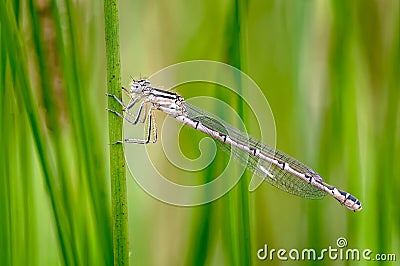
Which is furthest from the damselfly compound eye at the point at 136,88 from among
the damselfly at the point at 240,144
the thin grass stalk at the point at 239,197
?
the thin grass stalk at the point at 239,197

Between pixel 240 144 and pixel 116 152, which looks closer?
pixel 116 152

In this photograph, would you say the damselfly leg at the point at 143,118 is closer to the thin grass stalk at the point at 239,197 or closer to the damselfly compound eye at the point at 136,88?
the damselfly compound eye at the point at 136,88

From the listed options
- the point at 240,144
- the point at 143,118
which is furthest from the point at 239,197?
the point at 143,118

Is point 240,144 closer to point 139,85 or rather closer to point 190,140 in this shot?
point 190,140

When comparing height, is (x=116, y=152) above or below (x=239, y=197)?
above

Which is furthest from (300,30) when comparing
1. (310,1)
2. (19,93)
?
(19,93)

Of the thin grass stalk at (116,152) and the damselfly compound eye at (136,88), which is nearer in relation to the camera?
the thin grass stalk at (116,152)

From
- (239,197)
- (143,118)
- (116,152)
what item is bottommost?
(239,197)
